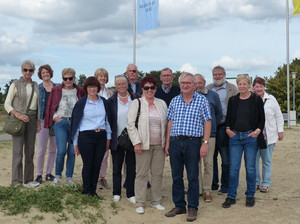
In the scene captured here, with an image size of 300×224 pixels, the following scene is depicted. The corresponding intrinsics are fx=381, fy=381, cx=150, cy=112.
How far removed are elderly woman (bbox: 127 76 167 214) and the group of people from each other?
15mm

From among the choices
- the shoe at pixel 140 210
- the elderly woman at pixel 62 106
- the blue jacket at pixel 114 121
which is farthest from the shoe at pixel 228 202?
the elderly woman at pixel 62 106

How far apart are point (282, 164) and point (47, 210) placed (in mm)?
7490

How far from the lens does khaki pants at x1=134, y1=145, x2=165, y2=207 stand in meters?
6.01

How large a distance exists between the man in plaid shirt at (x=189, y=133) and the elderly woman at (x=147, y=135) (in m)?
0.18

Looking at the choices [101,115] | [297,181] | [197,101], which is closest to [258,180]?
[297,181]

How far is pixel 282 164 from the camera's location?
10930 millimetres

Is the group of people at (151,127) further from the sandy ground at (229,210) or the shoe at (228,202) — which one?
the sandy ground at (229,210)

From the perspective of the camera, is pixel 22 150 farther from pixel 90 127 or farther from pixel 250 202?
pixel 250 202

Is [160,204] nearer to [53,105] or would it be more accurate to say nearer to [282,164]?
[53,105]

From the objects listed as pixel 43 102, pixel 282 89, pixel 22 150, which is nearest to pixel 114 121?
pixel 43 102

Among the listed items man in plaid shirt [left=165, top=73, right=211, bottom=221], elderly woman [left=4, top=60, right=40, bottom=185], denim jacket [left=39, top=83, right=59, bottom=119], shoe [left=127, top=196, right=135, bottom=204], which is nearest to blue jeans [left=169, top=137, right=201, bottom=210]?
man in plaid shirt [left=165, top=73, right=211, bottom=221]

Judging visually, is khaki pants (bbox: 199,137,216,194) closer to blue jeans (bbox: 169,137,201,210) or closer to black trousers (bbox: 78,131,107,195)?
blue jeans (bbox: 169,137,201,210)

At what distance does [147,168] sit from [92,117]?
1194 millimetres

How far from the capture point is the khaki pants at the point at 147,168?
6008 mm
